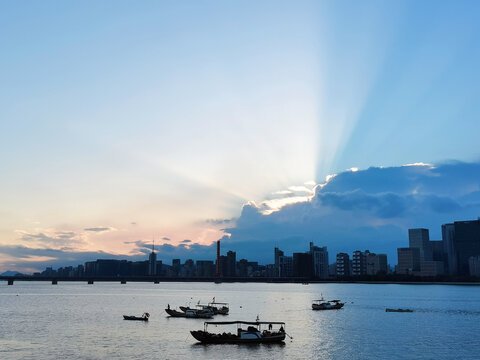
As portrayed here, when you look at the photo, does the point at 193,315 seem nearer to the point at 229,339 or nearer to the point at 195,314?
the point at 195,314

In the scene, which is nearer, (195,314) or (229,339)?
(229,339)

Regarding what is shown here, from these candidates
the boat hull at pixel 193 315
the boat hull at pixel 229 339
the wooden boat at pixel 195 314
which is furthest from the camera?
the wooden boat at pixel 195 314

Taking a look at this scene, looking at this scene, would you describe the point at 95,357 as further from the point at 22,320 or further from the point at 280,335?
the point at 22,320

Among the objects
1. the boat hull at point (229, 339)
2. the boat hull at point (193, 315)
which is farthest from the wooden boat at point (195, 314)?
the boat hull at point (229, 339)

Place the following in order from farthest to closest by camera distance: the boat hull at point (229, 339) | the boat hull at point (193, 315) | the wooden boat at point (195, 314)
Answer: the wooden boat at point (195, 314), the boat hull at point (193, 315), the boat hull at point (229, 339)

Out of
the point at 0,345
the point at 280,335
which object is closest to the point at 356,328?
the point at 280,335

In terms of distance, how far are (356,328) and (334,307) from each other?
74.2 meters

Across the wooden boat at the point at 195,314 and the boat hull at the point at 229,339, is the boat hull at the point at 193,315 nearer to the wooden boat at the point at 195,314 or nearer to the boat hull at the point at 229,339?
the wooden boat at the point at 195,314

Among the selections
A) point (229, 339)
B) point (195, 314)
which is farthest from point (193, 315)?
point (229, 339)

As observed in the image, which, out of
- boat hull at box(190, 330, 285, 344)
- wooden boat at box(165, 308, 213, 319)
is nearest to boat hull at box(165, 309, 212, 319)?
wooden boat at box(165, 308, 213, 319)

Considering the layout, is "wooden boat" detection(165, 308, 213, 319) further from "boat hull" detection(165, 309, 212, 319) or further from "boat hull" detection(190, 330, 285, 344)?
"boat hull" detection(190, 330, 285, 344)

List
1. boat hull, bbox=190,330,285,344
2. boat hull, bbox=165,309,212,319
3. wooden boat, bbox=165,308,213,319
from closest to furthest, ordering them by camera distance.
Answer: boat hull, bbox=190,330,285,344 < boat hull, bbox=165,309,212,319 < wooden boat, bbox=165,308,213,319

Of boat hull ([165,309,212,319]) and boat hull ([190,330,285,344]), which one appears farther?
boat hull ([165,309,212,319])

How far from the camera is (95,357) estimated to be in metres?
80.6
